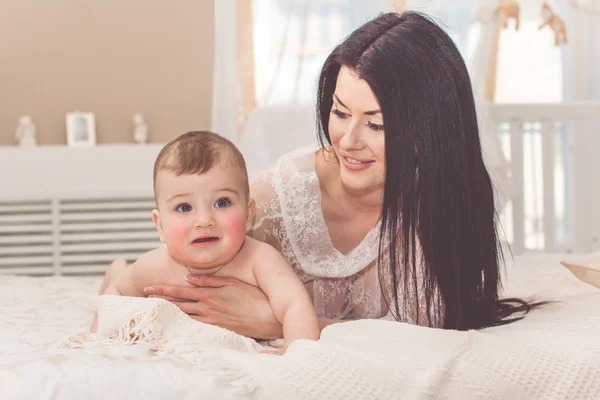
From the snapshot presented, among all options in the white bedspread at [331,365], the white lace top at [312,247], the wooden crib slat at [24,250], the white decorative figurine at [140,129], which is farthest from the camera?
the white decorative figurine at [140,129]

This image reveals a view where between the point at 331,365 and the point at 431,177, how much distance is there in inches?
16.4

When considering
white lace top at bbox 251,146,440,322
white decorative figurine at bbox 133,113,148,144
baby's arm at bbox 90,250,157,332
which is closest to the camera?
baby's arm at bbox 90,250,157,332

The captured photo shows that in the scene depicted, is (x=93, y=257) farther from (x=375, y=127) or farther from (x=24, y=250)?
(x=375, y=127)

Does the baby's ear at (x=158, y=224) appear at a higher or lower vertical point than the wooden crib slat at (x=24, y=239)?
higher

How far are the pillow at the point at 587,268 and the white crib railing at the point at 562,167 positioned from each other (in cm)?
154

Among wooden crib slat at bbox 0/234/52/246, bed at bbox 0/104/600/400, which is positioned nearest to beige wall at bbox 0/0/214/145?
wooden crib slat at bbox 0/234/52/246

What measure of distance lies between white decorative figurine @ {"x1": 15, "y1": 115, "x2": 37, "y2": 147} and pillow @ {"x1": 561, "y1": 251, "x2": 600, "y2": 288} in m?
2.63

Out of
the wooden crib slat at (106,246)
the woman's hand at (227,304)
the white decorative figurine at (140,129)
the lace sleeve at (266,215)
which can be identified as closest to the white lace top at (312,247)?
the lace sleeve at (266,215)

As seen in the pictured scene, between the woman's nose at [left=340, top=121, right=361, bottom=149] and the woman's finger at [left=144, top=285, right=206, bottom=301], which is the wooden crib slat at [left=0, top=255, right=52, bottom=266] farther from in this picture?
the woman's nose at [left=340, top=121, right=361, bottom=149]

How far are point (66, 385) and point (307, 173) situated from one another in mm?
796

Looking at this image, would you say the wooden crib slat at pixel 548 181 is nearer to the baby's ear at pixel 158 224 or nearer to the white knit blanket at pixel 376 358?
the white knit blanket at pixel 376 358

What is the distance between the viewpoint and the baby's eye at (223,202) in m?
1.30

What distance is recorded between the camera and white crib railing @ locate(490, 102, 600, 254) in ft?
10.8

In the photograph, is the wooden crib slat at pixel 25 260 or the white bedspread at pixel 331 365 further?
the wooden crib slat at pixel 25 260
